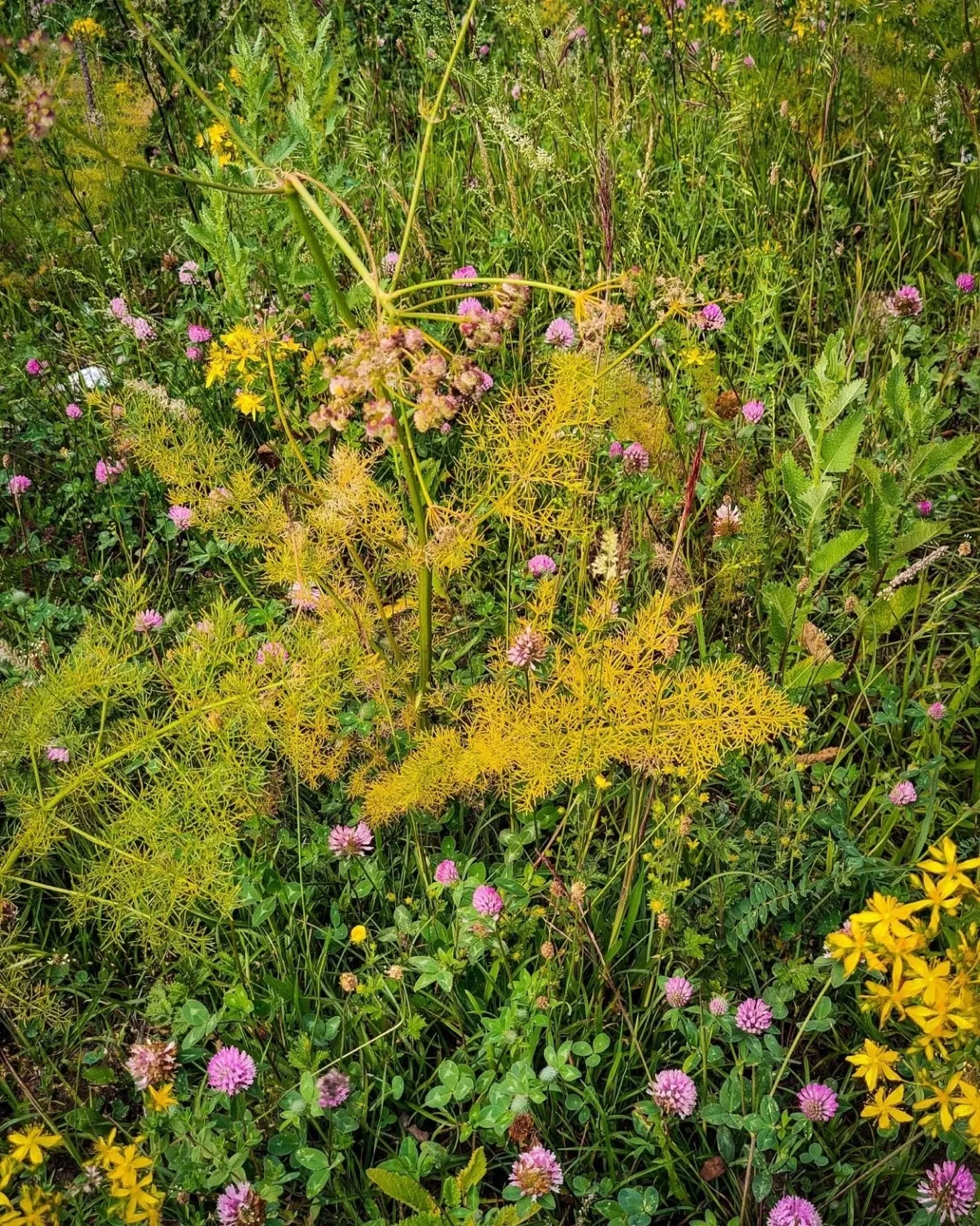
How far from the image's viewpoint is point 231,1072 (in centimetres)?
150

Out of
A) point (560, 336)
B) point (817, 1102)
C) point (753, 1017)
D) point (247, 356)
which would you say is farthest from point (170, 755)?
point (560, 336)

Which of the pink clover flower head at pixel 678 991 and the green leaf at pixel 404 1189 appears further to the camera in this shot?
the pink clover flower head at pixel 678 991

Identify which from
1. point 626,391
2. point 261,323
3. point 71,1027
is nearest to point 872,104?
point 626,391

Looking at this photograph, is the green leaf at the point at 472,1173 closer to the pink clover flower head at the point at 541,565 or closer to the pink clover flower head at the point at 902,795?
the pink clover flower head at the point at 902,795

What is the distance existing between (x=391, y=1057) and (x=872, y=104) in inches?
125

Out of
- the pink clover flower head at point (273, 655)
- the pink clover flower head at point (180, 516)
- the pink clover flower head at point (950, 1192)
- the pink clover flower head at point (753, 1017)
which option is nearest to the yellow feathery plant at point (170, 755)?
the pink clover flower head at point (273, 655)

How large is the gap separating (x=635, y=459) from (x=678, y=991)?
3.62ft

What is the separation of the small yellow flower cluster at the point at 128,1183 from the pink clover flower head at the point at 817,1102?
0.94 metres

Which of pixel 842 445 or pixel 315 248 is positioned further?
pixel 842 445

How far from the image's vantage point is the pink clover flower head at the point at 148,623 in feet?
6.74

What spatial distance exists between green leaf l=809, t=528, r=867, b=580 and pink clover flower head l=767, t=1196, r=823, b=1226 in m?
1.05

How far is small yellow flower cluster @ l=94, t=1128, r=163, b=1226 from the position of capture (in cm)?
125

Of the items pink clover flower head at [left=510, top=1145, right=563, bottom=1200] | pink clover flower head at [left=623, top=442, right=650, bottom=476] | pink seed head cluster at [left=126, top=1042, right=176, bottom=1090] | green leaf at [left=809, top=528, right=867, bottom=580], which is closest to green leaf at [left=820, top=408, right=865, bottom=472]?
green leaf at [left=809, top=528, right=867, bottom=580]

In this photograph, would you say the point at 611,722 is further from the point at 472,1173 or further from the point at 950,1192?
the point at 950,1192
